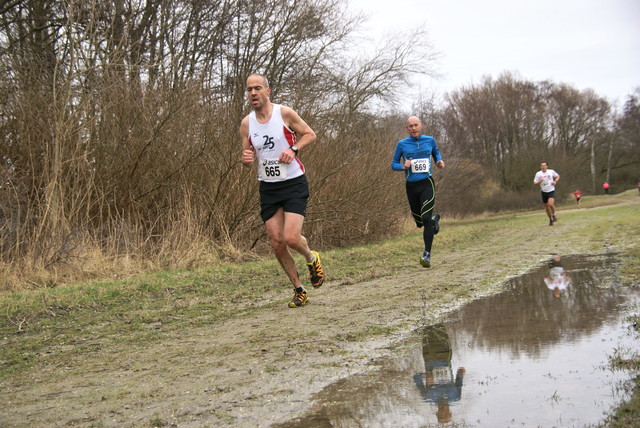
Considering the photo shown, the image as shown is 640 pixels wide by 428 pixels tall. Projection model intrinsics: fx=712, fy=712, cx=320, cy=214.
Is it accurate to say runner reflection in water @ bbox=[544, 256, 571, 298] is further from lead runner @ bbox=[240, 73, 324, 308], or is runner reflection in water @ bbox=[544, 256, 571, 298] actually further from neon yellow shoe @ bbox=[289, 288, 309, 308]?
lead runner @ bbox=[240, 73, 324, 308]

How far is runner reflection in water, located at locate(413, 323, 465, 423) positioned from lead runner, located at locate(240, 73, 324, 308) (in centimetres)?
231

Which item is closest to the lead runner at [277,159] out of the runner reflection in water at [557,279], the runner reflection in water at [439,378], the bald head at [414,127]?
the runner reflection in water at [439,378]

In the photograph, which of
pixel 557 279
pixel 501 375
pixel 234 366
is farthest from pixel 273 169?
pixel 501 375

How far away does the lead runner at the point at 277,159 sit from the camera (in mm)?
6684

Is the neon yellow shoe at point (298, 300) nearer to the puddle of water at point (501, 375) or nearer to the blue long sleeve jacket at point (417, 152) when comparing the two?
the puddle of water at point (501, 375)

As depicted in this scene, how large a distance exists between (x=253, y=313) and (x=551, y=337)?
9.91 feet

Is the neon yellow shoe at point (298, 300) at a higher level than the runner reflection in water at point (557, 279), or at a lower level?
higher

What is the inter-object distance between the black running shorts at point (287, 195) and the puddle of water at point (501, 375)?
1.88m

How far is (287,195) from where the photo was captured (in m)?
6.77

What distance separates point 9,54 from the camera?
486 inches

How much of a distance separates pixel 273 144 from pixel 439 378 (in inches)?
138

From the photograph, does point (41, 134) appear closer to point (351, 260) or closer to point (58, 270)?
point (58, 270)

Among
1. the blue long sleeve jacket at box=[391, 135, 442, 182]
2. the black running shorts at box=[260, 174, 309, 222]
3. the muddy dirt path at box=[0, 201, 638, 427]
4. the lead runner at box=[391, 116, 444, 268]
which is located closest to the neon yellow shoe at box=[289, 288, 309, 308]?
the muddy dirt path at box=[0, 201, 638, 427]

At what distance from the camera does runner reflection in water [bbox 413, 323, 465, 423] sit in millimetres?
3321
